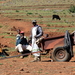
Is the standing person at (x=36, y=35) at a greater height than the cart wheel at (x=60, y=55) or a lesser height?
greater

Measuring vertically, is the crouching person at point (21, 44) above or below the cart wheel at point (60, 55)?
above

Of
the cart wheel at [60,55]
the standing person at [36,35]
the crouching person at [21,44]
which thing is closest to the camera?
the cart wheel at [60,55]

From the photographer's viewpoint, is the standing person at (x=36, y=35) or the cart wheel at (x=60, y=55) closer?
the cart wheel at (x=60, y=55)

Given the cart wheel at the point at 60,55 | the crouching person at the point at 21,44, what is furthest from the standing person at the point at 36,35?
the crouching person at the point at 21,44

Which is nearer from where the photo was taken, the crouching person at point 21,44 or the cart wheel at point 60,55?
the cart wheel at point 60,55

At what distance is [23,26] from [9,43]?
33.3 feet

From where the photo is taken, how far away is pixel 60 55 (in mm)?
11320

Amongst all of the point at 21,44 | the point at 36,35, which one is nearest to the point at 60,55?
the point at 36,35

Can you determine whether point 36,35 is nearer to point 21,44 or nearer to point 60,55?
point 60,55

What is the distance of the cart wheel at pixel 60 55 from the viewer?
11141 millimetres

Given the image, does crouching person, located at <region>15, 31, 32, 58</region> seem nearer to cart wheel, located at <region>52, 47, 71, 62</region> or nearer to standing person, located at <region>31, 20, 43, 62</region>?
standing person, located at <region>31, 20, 43, 62</region>

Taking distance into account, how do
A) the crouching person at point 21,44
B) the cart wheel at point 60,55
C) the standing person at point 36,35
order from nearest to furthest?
the cart wheel at point 60,55 < the standing person at point 36,35 < the crouching person at point 21,44

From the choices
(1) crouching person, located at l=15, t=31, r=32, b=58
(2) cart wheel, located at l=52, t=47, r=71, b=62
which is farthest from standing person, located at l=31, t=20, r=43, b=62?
(1) crouching person, located at l=15, t=31, r=32, b=58

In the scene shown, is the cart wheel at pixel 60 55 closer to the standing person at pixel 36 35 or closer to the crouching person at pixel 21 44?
the standing person at pixel 36 35
